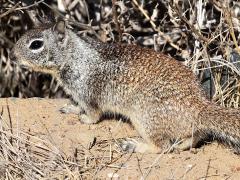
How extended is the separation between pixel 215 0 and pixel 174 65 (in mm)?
1238

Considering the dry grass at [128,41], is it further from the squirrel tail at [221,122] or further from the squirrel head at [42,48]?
the squirrel tail at [221,122]

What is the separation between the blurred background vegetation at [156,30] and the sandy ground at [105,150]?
871mm

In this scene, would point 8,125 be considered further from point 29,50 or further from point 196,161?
point 196,161

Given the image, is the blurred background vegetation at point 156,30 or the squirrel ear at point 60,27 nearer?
the squirrel ear at point 60,27

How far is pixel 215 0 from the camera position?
6.36 metres

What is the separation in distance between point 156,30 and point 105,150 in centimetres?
181

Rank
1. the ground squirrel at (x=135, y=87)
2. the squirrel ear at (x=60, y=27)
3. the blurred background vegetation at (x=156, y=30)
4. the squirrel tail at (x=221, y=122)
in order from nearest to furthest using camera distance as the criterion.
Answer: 1. the squirrel tail at (x=221, y=122)
2. the ground squirrel at (x=135, y=87)
3. the squirrel ear at (x=60, y=27)
4. the blurred background vegetation at (x=156, y=30)

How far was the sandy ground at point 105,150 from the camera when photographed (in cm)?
502

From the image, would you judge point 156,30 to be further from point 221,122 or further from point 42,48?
point 221,122

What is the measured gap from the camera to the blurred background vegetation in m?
6.14

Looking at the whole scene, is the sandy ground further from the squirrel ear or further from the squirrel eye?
the squirrel ear

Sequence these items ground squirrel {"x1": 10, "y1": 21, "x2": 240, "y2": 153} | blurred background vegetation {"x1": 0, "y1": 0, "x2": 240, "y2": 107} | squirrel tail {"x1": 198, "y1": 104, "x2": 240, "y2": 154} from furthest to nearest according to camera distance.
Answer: blurred background vegetation {"x1": 0, "y1": 0, "x2": 240, "y2": 107} < ground squirrel {"x1": 10, "y1": 21, "x2": 240, "y2": 153} < squirrel tail {"x1": 198, "y1": 104, "x2": 240, "y2": 154}

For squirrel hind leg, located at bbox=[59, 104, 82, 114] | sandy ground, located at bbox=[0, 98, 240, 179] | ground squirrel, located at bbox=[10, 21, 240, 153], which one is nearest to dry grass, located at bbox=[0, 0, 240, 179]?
sandy ground, located at bbox=[0, 98, 240, 179]

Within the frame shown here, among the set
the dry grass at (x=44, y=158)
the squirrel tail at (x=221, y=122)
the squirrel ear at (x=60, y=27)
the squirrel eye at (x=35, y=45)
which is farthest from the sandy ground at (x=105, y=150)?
the squirrel ear at (x=60, y=27)
